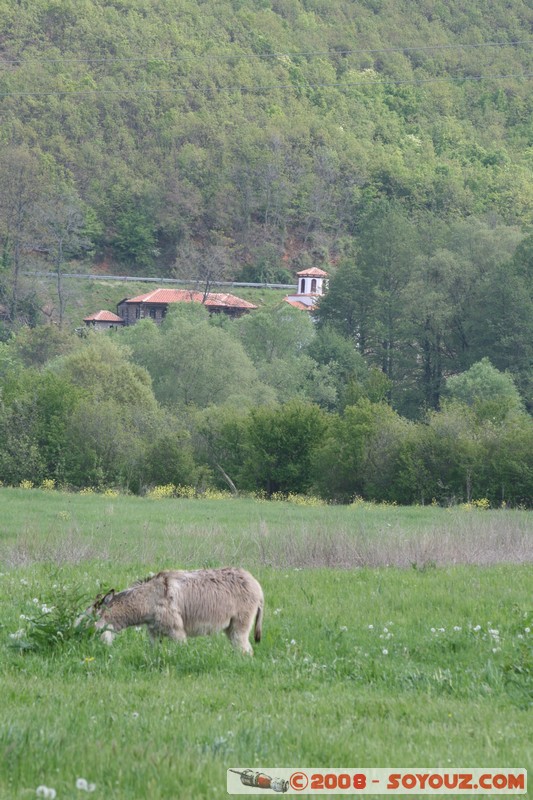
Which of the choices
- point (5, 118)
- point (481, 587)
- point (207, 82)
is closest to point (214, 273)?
point (5, 118)

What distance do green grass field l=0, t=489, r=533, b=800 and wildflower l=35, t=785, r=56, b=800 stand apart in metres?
0.12

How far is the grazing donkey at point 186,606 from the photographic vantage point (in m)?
9.24

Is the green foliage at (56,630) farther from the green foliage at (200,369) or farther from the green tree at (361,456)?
the green foliage at (200,369)

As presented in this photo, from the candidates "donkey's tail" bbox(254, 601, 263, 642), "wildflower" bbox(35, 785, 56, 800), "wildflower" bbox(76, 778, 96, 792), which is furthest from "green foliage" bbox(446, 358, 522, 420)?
"wildflower" bbox(35, 785, 56, 800)

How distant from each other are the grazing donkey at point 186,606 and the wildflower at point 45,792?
3.80 metres

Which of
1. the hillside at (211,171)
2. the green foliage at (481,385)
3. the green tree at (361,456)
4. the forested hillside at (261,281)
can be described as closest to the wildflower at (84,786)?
the forested hillside at (261,281)

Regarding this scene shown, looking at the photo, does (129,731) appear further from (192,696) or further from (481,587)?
(481,587)

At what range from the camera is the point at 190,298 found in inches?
Answer: 4562

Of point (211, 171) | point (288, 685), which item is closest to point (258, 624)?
point (288, 685)

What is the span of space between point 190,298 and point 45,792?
112 meters

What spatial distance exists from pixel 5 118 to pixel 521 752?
171 metres

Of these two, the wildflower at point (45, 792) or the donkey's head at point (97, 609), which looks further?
the donkey's head at point (97, 609)

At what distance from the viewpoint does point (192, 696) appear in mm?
7746

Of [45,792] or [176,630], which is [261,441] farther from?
[45,792]
